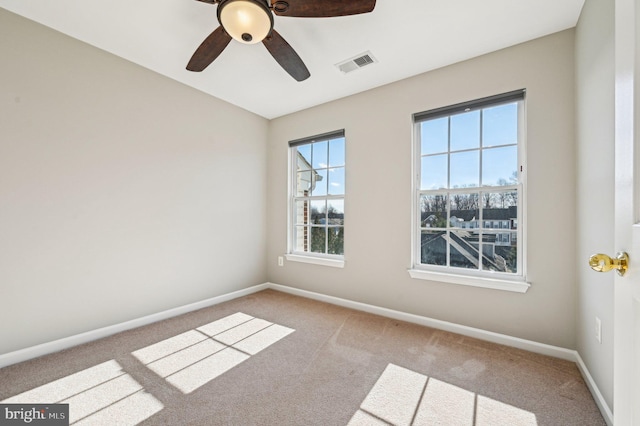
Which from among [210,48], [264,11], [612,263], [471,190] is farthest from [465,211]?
[210,48]

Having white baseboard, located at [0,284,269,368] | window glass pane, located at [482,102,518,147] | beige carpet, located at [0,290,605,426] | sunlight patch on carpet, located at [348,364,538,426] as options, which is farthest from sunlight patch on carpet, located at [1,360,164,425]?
window glass pane, located at [482,102,518,147]

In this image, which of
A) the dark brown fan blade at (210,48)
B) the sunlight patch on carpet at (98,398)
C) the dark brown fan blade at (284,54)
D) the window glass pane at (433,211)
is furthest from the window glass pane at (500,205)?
the sunlight patch on carpet at (98,398)

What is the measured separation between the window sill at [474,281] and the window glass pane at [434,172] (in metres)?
0.89

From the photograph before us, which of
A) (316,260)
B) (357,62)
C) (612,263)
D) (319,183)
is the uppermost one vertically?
(357,62)

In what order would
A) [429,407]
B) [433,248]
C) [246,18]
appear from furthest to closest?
[433,248], [429,407], [246,18]

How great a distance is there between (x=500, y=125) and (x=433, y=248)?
4.26 ft

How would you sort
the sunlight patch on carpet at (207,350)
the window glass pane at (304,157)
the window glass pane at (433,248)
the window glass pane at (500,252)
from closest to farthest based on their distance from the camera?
the sunlight patch on carpet at (207,350), the window glass pane at (500,252), the window glass pane at (433,248), the window glass pane at (304,157)

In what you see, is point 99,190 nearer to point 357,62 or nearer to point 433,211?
point 357,62

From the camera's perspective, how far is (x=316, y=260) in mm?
3518

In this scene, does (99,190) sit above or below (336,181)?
below

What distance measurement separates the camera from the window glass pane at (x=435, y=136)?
2.73 meters

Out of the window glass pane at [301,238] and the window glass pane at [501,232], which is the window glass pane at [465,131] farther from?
the window glass pane at [301,238]

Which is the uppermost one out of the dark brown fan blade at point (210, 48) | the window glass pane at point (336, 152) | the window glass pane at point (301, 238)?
the dark brown fan blade at point (210, 48)

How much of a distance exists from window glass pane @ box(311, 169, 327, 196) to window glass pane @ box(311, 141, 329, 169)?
0.27 ft
